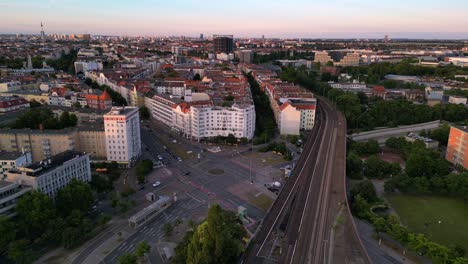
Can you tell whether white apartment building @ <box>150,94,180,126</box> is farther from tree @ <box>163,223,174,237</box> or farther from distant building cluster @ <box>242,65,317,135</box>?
tree @ <box>163,223,174,237</box>

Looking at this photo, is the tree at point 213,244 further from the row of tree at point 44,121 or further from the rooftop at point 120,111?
the row of tree at point 44,121

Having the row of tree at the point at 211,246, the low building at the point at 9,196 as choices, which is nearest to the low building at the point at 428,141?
the row of tree at the point at 211,246

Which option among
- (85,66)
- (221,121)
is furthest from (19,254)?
(85,66)

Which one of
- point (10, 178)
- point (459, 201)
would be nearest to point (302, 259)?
point (459, 201)

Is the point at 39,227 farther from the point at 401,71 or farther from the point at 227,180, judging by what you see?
the point at 401,71

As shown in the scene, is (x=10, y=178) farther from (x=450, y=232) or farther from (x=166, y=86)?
(x=166, y=86)
